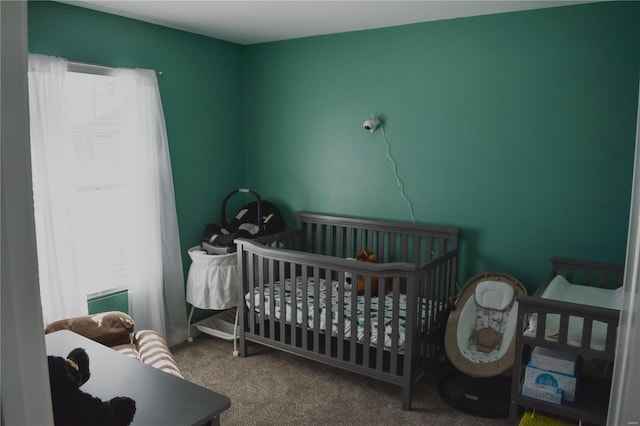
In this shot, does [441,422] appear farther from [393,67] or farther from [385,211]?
[393,67]

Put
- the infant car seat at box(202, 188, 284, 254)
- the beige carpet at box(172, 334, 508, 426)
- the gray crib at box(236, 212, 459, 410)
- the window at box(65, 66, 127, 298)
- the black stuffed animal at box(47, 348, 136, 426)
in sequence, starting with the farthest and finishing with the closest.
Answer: the infant car seat at box(202, 188, 284, 254) → the window at box(65, 66, 127, 298) → the gray crib at box(236, 212, 459, 410) → the beige carpet at box(172, 334, 508, 426) → the black stuffed animal at box(47, 348, 136, 426)

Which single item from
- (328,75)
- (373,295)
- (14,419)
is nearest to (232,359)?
(373,295)

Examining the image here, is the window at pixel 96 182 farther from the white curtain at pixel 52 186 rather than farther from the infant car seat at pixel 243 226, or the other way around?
the infant car seat at pixel 243 226

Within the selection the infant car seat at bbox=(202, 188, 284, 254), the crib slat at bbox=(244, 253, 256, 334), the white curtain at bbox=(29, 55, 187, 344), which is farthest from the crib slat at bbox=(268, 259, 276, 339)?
the white curtain at bbox=(29, 55, 187, 344)

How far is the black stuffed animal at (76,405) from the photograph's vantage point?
130cm

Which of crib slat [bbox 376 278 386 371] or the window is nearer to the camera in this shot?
crib slat [bbox 376 278 386 371]

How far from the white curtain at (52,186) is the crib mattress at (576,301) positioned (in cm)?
254

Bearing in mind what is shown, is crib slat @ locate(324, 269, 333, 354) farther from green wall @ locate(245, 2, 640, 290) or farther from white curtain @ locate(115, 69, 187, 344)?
white curtain @ locate(115, 69, 187, 344)

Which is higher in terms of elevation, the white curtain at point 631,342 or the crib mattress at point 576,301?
the white curtain at point 631,342

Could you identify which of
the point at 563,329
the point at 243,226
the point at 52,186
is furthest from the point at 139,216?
the point at 563,329

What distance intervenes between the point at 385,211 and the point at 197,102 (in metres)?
1.65

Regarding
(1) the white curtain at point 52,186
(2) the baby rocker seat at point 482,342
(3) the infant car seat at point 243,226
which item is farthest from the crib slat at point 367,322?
(1) the white curtain at point 52,186

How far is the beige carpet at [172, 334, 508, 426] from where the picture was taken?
104 inches

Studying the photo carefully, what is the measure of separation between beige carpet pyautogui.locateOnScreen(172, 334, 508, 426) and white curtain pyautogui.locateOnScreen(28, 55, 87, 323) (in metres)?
0.92
